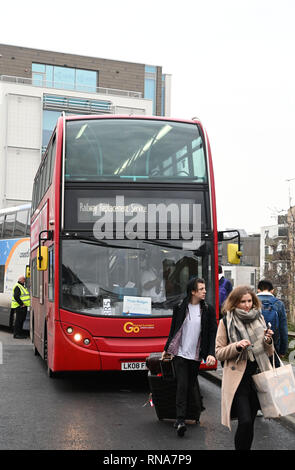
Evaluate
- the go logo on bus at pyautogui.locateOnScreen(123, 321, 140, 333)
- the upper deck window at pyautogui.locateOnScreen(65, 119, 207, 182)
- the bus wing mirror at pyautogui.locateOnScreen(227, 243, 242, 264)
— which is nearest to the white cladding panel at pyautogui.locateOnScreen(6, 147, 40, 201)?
the upper deck window at pyautogui.locateOnScreen(65, 119, 207, 182)

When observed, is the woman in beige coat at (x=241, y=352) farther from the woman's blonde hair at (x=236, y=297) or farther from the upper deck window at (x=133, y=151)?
the upper deck window at (x=133, y=151)

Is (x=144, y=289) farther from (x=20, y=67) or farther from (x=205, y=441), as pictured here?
(x=20, y=67)

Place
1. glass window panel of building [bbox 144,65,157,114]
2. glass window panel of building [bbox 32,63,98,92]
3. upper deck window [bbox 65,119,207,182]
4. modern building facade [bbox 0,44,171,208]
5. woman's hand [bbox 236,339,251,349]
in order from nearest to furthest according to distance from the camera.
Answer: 1. woman's hand [bbox 236,339,251,349]
2. upper deck window [bbox 65,119,207,182]
3. modern building facade [bbox 0,44,171,208]
4. glass window panel of building [bbox 32,63,98,92]
5. glass window panel of building [bbox 144,65,157,114]

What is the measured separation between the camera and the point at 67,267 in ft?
34.0

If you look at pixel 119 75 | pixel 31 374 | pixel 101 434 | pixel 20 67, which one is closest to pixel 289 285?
pixel 119 75

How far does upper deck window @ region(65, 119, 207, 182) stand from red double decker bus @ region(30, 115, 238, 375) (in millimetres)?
17

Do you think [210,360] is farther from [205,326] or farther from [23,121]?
[23,121]

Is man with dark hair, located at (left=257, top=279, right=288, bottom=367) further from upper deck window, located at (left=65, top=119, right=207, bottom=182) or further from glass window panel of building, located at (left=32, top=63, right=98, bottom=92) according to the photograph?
glass window panel of building, located at (left=32, top=63, right=98, bottom=92)

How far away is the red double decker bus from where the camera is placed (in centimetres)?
1013

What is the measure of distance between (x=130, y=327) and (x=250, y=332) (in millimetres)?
4234

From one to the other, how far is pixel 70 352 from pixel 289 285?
44.3 meters

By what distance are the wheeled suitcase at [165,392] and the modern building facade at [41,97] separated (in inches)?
1661

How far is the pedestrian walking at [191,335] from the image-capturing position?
765 centimetres

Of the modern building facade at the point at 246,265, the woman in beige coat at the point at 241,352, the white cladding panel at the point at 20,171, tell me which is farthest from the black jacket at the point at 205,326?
the modern building facade at the point at 246,265
